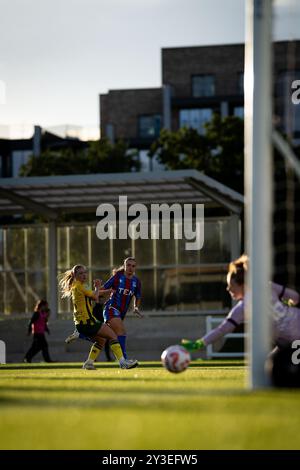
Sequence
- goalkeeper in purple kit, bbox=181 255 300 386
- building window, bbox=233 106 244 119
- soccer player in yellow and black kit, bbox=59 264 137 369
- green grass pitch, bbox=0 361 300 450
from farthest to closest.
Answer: building window, bbox=233 106 244 119 → soccer player in yellow and black kit, bbox=59 264 137 369 → goalkeeper in purple kit, bbox=181 255 300 386 → green grass pitch, bbox=0 361 300 450

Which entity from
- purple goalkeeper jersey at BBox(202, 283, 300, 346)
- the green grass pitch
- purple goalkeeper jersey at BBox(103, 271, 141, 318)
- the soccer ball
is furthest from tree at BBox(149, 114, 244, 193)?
the green grass pitch

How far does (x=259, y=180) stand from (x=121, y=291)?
943cm

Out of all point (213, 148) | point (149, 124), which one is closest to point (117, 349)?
point (213, 148)

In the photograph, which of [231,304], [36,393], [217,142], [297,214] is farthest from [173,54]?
[36,393]

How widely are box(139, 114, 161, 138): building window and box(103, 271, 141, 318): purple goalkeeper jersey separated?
181ft

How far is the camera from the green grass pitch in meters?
6.12

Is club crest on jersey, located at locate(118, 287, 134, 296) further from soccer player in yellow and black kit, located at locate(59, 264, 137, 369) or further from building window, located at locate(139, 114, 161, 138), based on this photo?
building window, located at locate(139, 114, 161, 138)

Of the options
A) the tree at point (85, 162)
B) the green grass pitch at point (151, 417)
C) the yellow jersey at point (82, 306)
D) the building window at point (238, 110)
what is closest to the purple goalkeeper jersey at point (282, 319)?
the green grass pitch at point (151, 417)

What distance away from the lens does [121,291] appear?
18609 mm

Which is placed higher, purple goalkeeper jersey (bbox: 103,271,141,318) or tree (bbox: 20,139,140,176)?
tree (bbox: 20,139,140,176)

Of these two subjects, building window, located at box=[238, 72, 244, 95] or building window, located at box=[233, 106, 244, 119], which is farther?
building window, located at box=[233, 106, 244, 119]

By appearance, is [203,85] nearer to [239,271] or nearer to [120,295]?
[120,295]

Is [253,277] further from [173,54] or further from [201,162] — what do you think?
[173,54]

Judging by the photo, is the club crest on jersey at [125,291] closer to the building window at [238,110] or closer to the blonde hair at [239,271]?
the blonde hair at [239,271]
